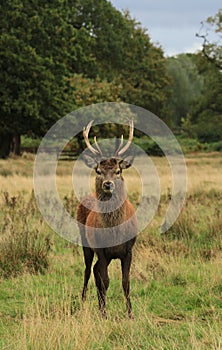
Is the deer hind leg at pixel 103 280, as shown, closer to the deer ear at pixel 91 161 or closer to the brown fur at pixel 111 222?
the brown fur at pixel 111 222

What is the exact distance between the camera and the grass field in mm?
4805

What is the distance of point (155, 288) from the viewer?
23.0ft

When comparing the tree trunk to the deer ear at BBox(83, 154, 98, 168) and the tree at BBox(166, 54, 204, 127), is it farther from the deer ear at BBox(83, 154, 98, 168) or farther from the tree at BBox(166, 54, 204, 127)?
the tree at BBox(166, 54, 204, 127)

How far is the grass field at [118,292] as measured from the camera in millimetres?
4805

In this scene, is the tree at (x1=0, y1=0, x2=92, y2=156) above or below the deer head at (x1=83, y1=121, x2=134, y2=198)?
above

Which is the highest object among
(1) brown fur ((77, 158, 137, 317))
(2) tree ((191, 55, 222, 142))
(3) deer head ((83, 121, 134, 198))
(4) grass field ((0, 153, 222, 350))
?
(2) tree ((191, 55, 222, 142))

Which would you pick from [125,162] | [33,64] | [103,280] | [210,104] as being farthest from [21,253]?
[210,104]

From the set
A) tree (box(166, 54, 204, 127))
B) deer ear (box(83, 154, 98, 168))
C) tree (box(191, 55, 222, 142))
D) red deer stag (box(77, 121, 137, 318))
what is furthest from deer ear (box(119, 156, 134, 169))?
tree (box(166, 54, 204, 127))

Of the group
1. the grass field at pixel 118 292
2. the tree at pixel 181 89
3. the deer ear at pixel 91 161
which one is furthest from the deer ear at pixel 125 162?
the tree at pixel 181 89

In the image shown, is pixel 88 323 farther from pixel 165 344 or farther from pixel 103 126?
pixel 103 126

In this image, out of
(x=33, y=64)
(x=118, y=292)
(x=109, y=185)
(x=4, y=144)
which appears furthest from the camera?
(x=4, y=144)

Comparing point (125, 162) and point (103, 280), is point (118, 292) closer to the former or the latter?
point (103, 280)

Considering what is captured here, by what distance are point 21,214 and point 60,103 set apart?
19110 millimetres

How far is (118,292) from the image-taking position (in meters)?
6.88
